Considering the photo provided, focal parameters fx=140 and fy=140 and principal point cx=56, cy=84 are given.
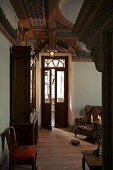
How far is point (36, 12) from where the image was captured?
379cm

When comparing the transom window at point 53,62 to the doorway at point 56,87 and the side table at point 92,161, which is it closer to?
the doorway at point 56,87

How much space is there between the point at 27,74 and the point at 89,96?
3684 mm

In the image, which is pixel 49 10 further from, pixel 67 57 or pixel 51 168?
pixel 51 168

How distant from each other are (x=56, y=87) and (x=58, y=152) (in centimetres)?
325

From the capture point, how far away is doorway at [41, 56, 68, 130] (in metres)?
6.68

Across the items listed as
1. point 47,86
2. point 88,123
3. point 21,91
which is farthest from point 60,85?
point 21,91

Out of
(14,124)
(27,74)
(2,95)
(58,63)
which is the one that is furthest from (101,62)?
(58,63)

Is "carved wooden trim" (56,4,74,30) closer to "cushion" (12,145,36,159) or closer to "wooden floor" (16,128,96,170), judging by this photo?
"cushion" (12,145,36,159)

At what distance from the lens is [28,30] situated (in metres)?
4.77

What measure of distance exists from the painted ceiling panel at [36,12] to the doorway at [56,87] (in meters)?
2.43

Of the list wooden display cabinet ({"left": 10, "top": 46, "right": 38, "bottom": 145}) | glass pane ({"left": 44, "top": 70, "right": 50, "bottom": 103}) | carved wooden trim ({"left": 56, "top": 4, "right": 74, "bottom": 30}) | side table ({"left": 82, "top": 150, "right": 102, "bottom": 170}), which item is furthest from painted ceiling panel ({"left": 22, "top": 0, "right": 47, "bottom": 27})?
side table ({"left": 82, "top": 150, "right": 102, "bottom": 170})

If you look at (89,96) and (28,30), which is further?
(89,96)

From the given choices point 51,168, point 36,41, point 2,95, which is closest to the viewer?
point 2,95

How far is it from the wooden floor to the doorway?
1.14m
